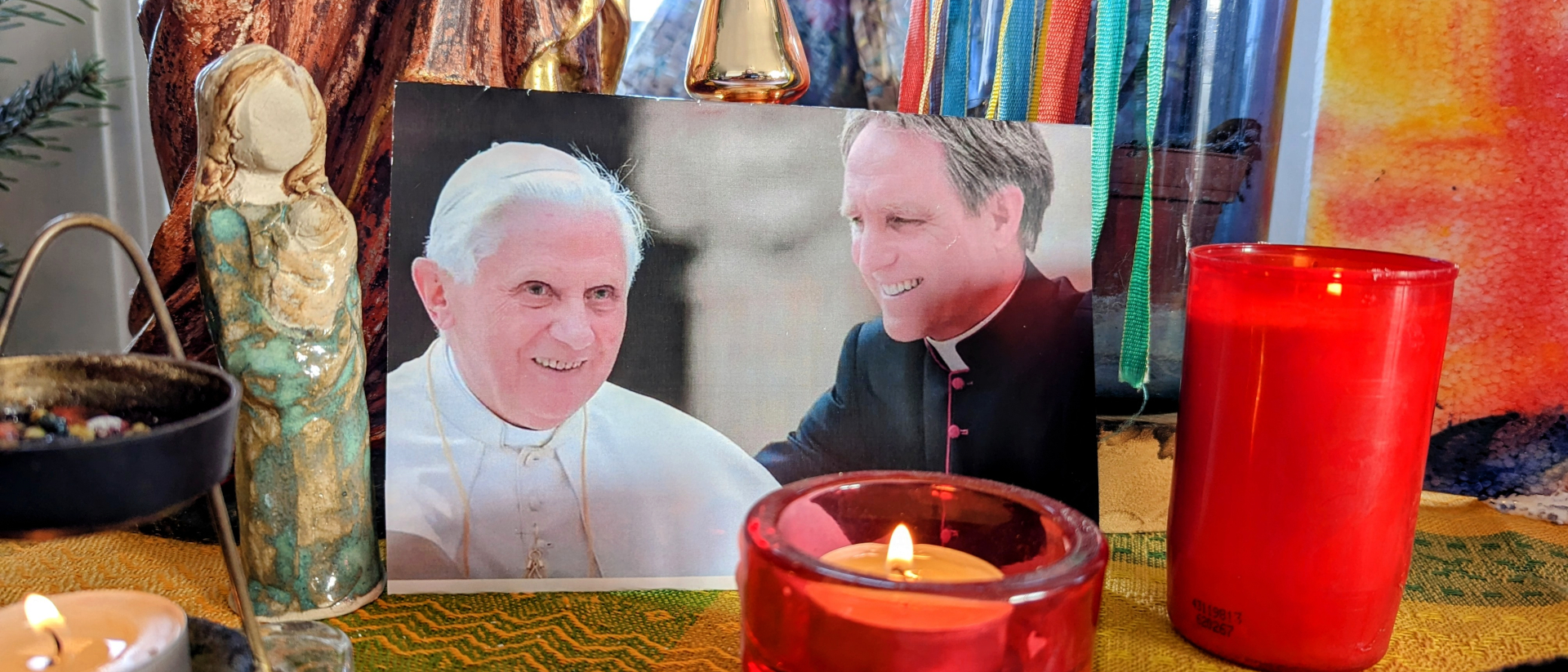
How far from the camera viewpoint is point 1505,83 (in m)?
0.66

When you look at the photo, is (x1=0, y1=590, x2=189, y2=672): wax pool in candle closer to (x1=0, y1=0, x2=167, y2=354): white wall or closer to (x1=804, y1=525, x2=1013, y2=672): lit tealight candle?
(x1=804, y1=525, x2=1013, y2=672): lit tealight candle

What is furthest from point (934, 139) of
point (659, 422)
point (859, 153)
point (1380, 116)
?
point (1380, 116)

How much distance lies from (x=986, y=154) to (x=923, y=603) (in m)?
0.34

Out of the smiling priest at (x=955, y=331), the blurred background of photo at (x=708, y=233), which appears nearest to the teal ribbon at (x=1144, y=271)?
the smiling priest at (x=955, y=331)

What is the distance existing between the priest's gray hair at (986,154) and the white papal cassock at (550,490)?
0.20 metres

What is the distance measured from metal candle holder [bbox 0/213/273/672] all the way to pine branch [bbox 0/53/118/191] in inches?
18.4

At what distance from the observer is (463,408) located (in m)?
0.53

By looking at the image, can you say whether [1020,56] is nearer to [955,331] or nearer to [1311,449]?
[955,331]

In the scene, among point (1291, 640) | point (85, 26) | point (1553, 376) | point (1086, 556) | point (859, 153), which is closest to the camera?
point (1086, 556)

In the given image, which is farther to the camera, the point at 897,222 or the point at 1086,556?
the point at 897,222

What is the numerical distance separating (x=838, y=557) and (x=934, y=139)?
29 centimetres

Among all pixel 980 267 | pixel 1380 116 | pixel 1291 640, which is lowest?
pixel 1291 640

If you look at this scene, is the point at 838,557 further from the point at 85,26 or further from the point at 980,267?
the point at 85,26

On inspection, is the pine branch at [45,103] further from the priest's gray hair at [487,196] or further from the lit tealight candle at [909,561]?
the lit tealight candle at [909,561]
